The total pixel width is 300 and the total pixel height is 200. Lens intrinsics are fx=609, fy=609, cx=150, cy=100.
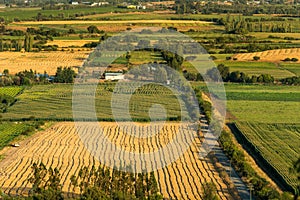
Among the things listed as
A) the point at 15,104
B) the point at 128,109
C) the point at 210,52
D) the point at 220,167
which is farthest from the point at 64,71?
the point at 220,167

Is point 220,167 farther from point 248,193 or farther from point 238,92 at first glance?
point 238,92

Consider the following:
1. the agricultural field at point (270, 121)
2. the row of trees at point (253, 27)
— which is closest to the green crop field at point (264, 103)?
the agricultural field at point (270, 121)

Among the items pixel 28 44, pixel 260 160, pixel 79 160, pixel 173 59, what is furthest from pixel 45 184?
pixel 28 44

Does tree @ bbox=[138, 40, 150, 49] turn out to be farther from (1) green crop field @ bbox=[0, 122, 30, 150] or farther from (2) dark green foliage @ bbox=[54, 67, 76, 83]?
(1) green crop field @ bbox=[0, 122, 30, 150]

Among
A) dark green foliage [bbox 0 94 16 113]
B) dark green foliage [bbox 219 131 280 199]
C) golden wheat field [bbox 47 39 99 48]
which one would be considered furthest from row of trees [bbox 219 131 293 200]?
golden wheat field [bbox 47 39 99 48]

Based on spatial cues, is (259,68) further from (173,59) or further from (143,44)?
(143,44)
